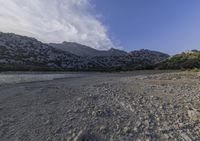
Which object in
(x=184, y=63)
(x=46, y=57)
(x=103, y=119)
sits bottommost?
(x=103, y=119)

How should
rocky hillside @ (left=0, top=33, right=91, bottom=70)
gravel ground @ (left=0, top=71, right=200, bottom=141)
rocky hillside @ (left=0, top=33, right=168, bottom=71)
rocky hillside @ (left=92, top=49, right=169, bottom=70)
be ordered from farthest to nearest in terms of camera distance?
1. rocky hillside @ (left=92, top=49, right=169, bottom=70)
2. rocky hillside @ (left=0, top=33, right=168, bottom=71)
3. rocky hillside @ (left=0, top=33, right=91, bottom=70)
4. gravel ground @ (left=0, top=71, right=200, bottom=141)

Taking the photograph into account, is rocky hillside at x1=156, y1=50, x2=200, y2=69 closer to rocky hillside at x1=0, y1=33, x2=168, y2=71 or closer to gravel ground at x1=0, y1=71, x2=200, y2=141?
rocky hillside at x1=0, y1=33, x2=168, y2=71

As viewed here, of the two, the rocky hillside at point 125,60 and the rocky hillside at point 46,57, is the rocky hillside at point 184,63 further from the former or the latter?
the rocky hillside at point 125,60

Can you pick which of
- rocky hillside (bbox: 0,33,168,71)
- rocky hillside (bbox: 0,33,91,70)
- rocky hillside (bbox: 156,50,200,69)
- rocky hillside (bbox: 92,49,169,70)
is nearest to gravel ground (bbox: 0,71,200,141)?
rocky hillside (bbox: 156,50,200,69)

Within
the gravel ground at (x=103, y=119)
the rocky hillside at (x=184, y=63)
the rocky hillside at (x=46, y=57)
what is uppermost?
the rocky hillside at (x=46, y=57)

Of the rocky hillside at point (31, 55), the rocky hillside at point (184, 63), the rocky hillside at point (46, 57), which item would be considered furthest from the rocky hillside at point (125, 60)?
the rocky hillside at point (184, 63)

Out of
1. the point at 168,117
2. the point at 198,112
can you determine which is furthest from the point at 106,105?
the point at 198,112

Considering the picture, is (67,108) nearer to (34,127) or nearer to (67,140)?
(34,127)

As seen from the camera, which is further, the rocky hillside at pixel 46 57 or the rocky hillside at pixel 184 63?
the rocky hillside at pixel 46 57

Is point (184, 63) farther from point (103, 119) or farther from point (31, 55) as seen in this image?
point (31, 55)

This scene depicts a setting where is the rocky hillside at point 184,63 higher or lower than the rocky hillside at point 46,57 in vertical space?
lower

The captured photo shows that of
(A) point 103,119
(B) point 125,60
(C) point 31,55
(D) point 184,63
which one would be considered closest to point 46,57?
(C) point 31,55

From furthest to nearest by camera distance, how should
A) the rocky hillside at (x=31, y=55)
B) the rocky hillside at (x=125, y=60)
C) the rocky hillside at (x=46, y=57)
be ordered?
the rocky hillside at (x=125, y=60), the rocky hillside at (x=46, y=57), the rocky hillside at (x=31, y=55)

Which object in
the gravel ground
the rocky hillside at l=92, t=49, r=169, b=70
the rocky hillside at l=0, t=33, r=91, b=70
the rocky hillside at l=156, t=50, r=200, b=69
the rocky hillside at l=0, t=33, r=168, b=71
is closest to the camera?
the gravel ground
